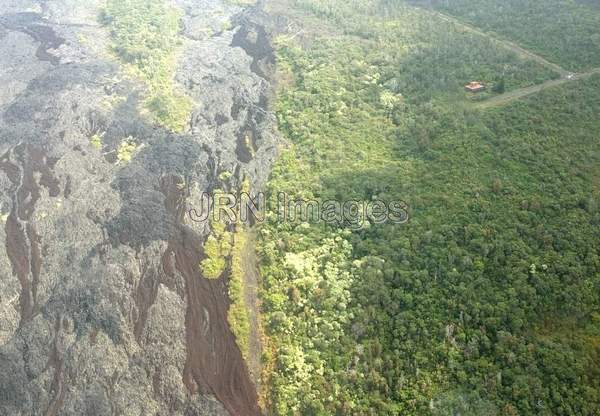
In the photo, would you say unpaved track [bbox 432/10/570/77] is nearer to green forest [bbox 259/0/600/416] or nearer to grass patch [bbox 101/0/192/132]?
green forest [bbox 259/0/600/416]

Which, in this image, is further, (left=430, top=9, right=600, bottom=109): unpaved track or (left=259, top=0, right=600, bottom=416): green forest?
(left=430, top=9, right=600, bottom=109): unpaved track

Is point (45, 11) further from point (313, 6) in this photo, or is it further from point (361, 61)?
point (361, 61)

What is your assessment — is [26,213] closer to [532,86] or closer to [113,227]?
[113,227]

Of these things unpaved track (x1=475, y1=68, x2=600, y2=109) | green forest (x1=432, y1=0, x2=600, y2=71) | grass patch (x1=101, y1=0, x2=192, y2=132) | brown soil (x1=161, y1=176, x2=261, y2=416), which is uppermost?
green forest (x1=432, y1=0, x2=600, y2=71)

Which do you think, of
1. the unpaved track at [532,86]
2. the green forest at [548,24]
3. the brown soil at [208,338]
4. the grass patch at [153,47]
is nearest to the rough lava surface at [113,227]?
the brown soil at [208,338]

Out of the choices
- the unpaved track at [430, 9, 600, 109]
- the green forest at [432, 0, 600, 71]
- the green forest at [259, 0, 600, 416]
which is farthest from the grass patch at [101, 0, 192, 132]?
Answer: the green forest at [432, 0, 600, 71]

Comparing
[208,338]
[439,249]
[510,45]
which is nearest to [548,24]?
[510,45]
